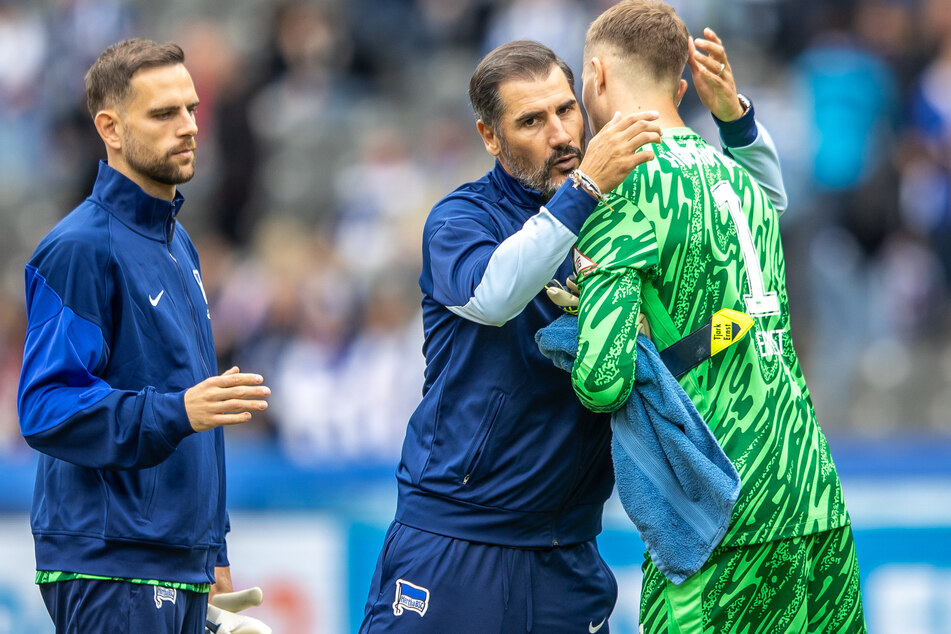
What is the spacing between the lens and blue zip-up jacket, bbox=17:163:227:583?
3.96 metres

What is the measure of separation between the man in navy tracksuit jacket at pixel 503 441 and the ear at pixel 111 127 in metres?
1.03

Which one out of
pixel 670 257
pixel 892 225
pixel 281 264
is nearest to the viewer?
pixel 670 257

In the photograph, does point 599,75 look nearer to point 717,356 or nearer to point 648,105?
point 648,105

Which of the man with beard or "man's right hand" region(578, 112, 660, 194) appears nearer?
"man's right hand" region(578, 112, 660, 194)

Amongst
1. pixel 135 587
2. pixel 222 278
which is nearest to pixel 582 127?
pixel 135 587

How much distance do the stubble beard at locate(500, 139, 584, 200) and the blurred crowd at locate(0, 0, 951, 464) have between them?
14.2 feet

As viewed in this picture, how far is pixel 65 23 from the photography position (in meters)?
12.8

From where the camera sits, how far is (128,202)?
4246mm

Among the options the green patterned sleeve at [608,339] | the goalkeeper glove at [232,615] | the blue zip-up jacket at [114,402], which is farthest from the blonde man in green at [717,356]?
the goalkeeper glove at [232,615]

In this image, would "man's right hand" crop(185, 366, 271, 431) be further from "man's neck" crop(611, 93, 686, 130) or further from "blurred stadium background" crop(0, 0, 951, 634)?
"blurred stadium background" crop(0, 0, 951, 634)

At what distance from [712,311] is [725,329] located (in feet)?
0.22

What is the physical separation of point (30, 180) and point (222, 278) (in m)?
3.33

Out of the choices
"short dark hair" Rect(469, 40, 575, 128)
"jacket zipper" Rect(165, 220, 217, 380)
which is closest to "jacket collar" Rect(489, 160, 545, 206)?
"short dark hair" Rect(469, 40, 575, 128)

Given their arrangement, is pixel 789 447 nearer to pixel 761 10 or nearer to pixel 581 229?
pixel 581 229
